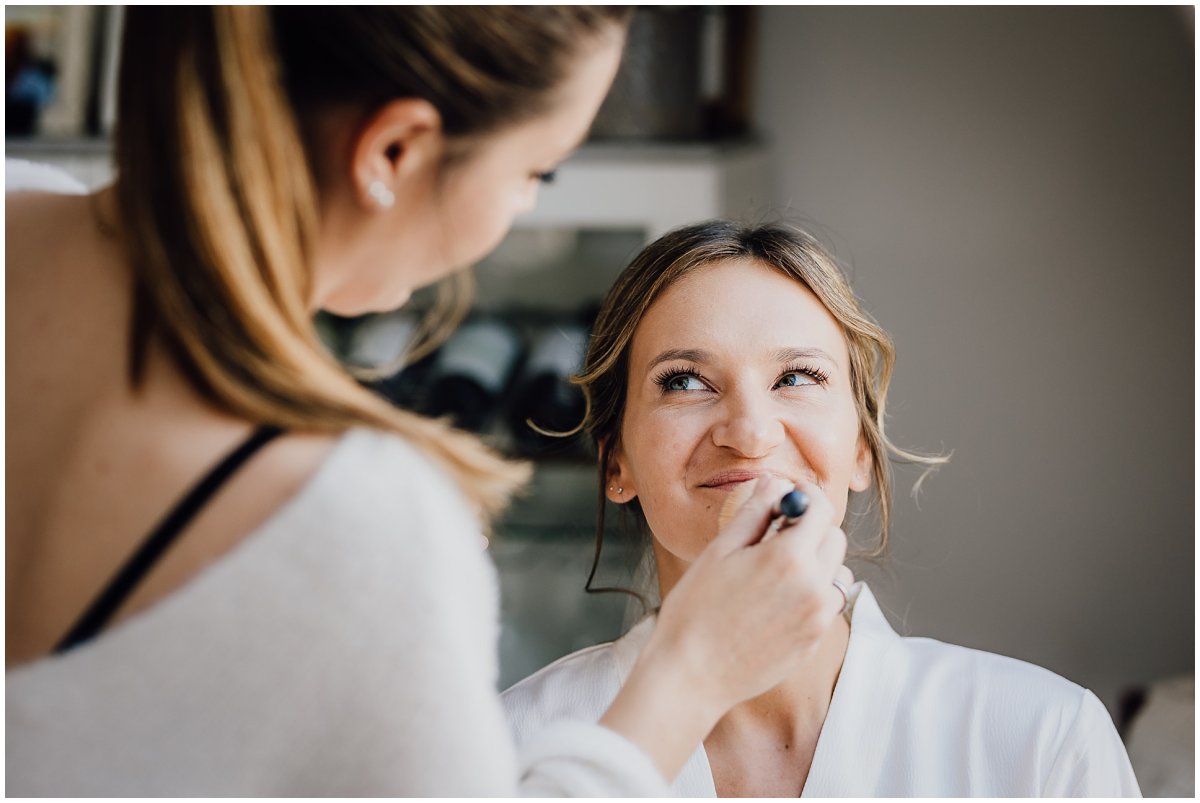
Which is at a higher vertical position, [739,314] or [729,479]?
[739,314]

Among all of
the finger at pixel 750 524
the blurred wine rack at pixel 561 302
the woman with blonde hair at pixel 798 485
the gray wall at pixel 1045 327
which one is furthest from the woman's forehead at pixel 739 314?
the gray wall at pixel 1045 327

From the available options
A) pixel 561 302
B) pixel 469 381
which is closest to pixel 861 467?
pixel 469 381

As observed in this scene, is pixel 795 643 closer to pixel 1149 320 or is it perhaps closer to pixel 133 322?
pixel 133 322

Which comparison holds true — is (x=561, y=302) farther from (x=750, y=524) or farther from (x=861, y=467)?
(x=750, y=524)

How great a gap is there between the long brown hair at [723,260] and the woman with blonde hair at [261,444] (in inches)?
19.4

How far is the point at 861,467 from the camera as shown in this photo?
1146 millimetres

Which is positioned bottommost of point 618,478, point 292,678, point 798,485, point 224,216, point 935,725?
point 935,725

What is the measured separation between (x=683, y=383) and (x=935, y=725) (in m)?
0.42

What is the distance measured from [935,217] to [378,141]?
4.93 ft

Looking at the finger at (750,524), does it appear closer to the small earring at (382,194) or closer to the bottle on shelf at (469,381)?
the small earring at (382,194)

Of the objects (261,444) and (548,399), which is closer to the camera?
(261,444)

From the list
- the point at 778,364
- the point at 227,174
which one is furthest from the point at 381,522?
the point at 778,364

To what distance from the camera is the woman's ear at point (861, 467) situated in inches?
44.6

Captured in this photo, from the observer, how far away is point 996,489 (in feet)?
5.93
